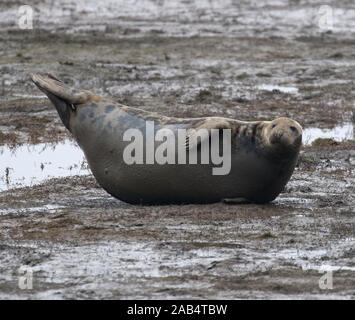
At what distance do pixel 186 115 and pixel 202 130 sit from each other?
20.5 feet

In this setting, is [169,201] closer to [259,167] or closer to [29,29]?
[259,167]

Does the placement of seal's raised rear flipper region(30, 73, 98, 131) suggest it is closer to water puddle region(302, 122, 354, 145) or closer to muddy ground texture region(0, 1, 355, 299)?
muddy ground texture region(0, 1, 355, 299)

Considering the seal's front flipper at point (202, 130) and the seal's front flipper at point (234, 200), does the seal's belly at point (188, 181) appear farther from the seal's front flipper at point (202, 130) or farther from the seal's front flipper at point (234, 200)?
the seal's front flipper at point (202, 130)

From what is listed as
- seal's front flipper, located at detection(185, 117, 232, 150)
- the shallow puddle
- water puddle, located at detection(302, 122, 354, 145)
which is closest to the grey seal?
seal's front flipper, located at detection(185, 117, 232, 150)

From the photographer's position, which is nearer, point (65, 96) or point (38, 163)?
point (65, 96)

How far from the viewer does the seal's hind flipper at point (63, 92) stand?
10.0 m

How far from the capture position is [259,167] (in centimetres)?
945

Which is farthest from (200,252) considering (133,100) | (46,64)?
(46,64)

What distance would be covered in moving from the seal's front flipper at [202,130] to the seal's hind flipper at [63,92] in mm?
1121

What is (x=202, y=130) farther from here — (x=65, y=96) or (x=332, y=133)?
(x=332, y=133)

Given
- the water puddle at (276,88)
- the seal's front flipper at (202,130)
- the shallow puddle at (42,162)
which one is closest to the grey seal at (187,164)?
the seal's front flipper at (202,130)

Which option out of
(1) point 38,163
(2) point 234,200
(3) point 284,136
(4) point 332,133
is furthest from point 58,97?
(4) point 332,133

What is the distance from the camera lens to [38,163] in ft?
41.4

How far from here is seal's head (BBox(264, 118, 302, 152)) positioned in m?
9.16
